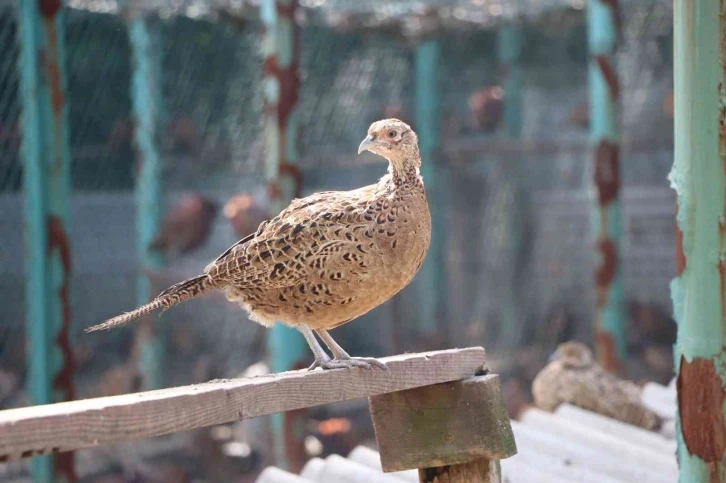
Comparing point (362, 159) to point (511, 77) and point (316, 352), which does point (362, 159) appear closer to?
point (511, 77)

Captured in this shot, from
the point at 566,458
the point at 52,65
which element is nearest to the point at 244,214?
the point at 52,65

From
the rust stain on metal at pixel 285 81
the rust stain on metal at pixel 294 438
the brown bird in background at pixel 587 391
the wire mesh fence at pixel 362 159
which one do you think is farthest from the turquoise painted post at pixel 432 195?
the rust stain on metal at pixel 294 438

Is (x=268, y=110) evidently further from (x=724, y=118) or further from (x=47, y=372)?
(x=724, y=118)

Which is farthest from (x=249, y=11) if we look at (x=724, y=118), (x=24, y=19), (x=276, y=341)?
(x=724, y=118)

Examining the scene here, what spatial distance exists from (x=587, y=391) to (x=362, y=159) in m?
2.93

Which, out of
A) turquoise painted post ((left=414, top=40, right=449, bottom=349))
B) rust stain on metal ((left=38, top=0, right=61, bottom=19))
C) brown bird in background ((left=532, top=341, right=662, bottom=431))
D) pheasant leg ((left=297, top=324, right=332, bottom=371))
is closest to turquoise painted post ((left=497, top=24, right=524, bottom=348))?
turquoise painted post ((left=414, top=40, right=449, bottom=349))

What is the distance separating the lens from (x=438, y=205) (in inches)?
332

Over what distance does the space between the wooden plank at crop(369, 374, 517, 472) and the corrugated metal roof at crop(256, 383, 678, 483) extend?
0.47 m

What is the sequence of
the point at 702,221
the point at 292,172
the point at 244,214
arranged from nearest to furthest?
the point at 702,221
the point at 292,172
the point at 244,214

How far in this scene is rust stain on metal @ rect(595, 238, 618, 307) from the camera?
21.3 feet

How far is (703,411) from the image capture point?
278 cm

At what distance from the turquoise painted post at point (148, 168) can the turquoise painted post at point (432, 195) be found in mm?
2223

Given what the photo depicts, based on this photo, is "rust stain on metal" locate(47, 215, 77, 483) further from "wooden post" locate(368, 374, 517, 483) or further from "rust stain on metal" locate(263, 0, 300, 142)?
"wooden post" locate(368, 374, 517, 483)

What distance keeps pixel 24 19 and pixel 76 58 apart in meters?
3.68
